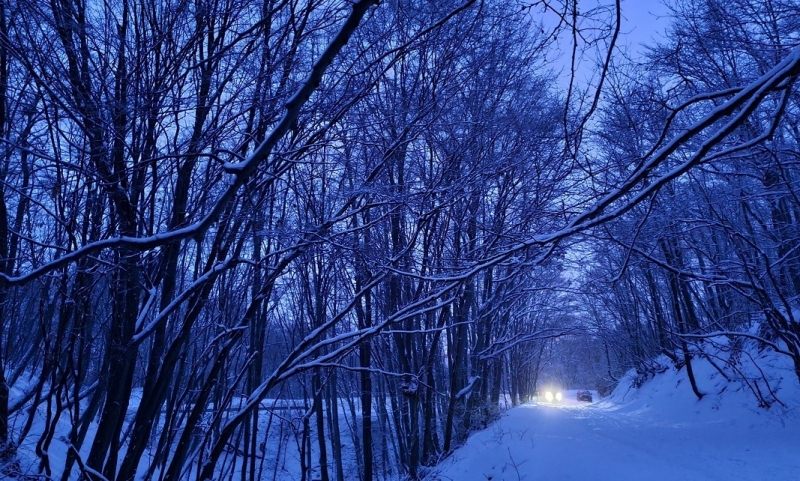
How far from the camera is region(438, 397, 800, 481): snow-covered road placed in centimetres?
598

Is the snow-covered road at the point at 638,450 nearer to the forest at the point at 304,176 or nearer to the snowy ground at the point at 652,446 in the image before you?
the snowy ground at the point at 652,446

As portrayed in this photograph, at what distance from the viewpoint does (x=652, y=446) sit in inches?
291

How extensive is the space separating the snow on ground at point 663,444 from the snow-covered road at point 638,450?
0.01 metres

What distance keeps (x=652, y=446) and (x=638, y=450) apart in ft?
1.36

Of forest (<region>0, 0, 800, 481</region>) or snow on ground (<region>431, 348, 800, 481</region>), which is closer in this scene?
forest (<region>0, 0, 800, 481</region>)

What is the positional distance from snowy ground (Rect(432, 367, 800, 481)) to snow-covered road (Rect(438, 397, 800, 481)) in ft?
0.04

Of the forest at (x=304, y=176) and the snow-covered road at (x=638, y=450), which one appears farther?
the snow-covered road at (x=638, y=450)

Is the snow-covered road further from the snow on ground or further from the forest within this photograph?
the forest

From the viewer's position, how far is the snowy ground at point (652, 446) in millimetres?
6039

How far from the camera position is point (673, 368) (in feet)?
42.9

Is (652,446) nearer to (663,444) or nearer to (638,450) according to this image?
(663,444)

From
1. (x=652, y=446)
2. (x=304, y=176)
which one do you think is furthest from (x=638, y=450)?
(x=304, y=176)

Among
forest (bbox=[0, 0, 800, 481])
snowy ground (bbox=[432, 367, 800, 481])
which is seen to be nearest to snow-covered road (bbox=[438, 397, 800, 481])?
snowy ground (bbox=[432, 367, 800, 481])

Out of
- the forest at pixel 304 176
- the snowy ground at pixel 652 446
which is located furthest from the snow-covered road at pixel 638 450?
the forest at pixel 304 176
